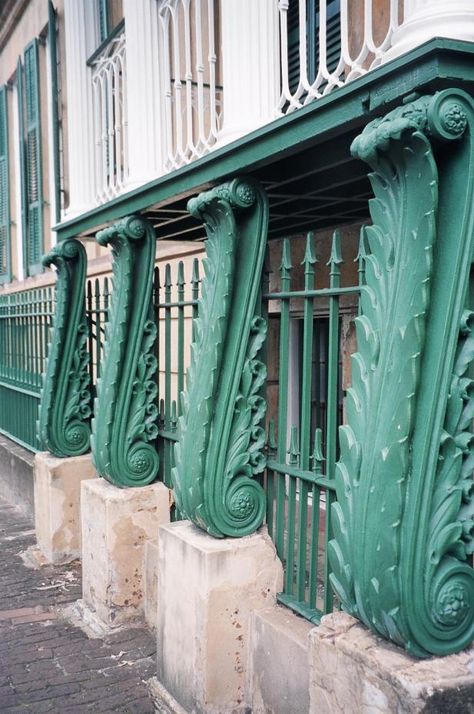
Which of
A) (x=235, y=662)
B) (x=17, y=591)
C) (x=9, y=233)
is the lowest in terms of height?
(x=17, y=591)

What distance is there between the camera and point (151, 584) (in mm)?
4719

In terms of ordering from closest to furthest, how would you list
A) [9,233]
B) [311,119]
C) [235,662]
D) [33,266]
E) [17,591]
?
[311,119] < [235,662] < [17,591] < [33,266] < [9,233]

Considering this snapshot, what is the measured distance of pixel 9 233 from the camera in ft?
40.8

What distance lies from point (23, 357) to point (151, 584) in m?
4.23

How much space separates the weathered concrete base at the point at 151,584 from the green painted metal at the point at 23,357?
3.00m

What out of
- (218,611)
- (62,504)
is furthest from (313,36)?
(62,504)

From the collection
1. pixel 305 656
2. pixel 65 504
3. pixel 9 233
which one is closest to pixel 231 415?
pixel 305 656

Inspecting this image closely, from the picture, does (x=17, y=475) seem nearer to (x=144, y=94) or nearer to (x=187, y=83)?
(x=144, y=94)

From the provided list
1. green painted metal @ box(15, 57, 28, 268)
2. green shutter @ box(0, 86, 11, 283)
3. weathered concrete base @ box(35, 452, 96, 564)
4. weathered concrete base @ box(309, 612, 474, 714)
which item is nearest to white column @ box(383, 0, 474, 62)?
weathered concrete base @ box(309, 612, 474, 714)

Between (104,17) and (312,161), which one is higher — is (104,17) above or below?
above

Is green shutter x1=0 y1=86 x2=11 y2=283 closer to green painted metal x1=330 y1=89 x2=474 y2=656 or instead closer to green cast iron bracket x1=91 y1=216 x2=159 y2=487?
green cast iron bracket x1=91 y1=216 x2=159 y2=487

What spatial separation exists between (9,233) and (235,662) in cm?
1032

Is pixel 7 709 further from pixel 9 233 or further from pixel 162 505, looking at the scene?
pixel 9 233

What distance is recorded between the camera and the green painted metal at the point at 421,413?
236cm
